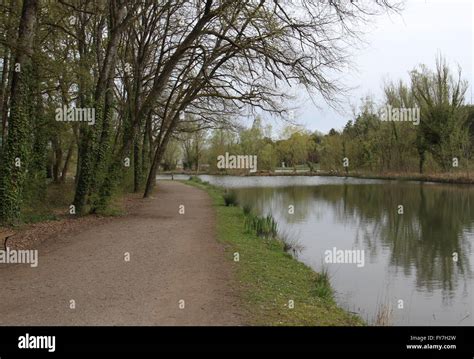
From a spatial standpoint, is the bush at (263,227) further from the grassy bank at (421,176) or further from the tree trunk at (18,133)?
the grassy bank at (421,176)

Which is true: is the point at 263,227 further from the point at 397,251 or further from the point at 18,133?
the point at 18,133

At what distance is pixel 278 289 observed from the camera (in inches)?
302

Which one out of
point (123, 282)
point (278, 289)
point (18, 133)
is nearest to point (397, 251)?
point (278, 289)

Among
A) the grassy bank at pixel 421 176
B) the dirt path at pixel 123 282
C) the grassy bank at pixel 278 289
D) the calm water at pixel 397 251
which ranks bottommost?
the calm water at pixel 397 251

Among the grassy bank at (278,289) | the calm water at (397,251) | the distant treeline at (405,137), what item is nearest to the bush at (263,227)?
the calm water at (397,251)

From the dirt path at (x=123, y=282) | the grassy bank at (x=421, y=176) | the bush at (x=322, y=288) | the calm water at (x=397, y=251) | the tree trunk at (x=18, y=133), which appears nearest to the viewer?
the dirt path at (x=123, y=282)

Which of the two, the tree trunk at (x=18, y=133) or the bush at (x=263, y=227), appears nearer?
the tree trunk at (x=18, y=133)

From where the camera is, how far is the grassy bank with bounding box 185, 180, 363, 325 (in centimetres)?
625

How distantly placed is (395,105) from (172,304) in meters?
48.9

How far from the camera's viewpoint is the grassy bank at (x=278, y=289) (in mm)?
6250

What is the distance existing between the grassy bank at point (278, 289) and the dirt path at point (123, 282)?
31 centimetres

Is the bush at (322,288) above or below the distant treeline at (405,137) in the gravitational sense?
below

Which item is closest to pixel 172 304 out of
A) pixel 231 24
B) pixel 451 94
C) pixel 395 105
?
pixel 231 24
